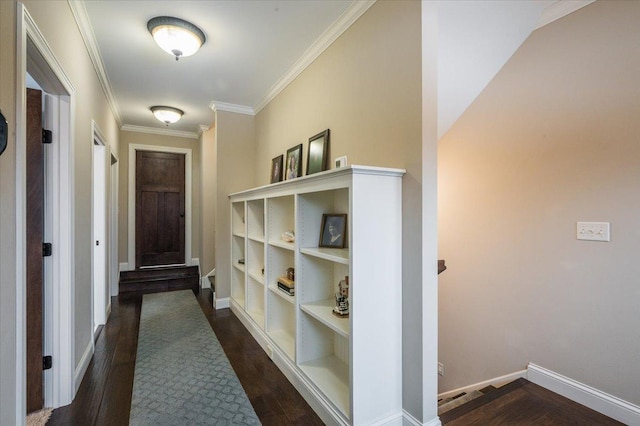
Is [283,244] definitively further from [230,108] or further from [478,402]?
[230,108]

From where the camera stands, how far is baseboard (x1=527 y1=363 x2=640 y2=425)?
5.82 ft

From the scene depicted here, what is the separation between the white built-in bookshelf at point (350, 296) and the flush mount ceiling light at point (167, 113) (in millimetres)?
2355

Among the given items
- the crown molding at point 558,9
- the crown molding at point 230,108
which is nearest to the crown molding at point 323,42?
the crown molding at point 230,108

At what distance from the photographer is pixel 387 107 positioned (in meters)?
1.79

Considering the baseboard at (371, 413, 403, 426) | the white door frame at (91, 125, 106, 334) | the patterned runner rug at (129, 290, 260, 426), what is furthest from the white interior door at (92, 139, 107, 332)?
the baseboard at (371, 413, 403, 426)

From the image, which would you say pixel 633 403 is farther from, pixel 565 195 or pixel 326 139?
pixel 326 139

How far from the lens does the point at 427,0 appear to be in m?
1.57

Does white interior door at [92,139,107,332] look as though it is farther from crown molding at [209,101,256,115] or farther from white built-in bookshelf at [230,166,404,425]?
white built-in bookshelf at [230,166,404,425]

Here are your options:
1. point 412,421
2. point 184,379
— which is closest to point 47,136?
point 184,379

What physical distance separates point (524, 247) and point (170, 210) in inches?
208

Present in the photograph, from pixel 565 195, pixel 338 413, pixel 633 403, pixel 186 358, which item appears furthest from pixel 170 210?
pixel 633 403

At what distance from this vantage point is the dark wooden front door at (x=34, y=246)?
181 centimetres

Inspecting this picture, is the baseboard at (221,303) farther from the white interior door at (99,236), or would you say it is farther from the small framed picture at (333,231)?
the small framed picture at (333,231)

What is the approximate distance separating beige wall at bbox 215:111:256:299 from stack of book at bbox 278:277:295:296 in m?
1.59
